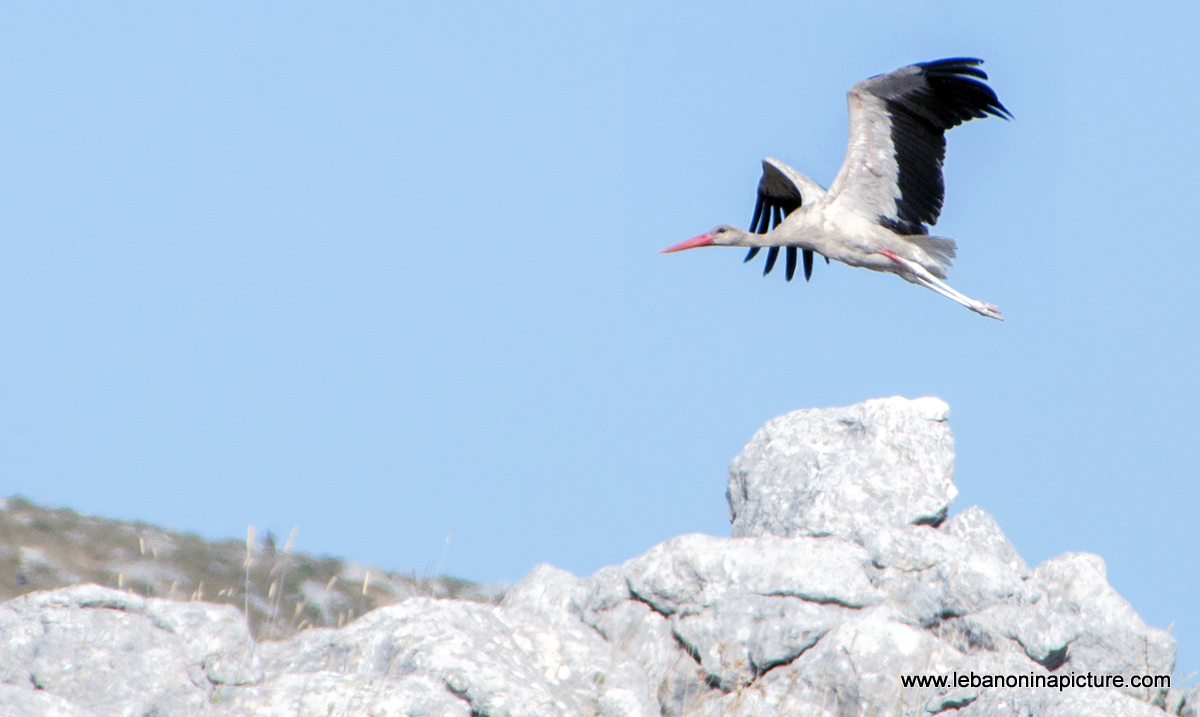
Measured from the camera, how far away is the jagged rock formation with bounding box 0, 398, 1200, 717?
5672 mm

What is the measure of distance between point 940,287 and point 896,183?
105cm

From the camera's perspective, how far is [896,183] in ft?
37.6

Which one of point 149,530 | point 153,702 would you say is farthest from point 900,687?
point 149,530

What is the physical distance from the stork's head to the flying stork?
28cm

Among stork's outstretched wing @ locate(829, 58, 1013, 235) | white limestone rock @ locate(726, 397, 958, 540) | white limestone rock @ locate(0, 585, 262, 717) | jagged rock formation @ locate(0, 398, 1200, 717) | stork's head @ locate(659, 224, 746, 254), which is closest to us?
white limestone rock @ locate(0, 585, 262, 717)

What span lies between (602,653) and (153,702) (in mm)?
2505

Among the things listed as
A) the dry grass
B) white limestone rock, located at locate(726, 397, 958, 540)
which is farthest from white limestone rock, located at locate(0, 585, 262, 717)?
the dry grass

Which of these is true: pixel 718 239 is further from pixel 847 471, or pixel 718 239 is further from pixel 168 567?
pixel 168 567

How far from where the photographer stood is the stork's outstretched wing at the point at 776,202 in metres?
13.2

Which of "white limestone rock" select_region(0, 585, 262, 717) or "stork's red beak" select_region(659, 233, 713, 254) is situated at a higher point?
"stork's red beak" select_region(659, 233, 713, 254)

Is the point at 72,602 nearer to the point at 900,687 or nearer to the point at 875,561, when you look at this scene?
the point at 900,687

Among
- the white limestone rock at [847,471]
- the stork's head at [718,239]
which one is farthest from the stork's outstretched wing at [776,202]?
the white limestone rock at [847,471]

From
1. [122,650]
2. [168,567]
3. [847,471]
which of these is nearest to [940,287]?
[847,471]

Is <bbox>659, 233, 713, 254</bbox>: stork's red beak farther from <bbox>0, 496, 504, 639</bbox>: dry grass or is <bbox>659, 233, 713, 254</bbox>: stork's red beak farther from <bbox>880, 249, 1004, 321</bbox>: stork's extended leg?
<bbox>0, 496, 504, 639</bbox>: dry grass
